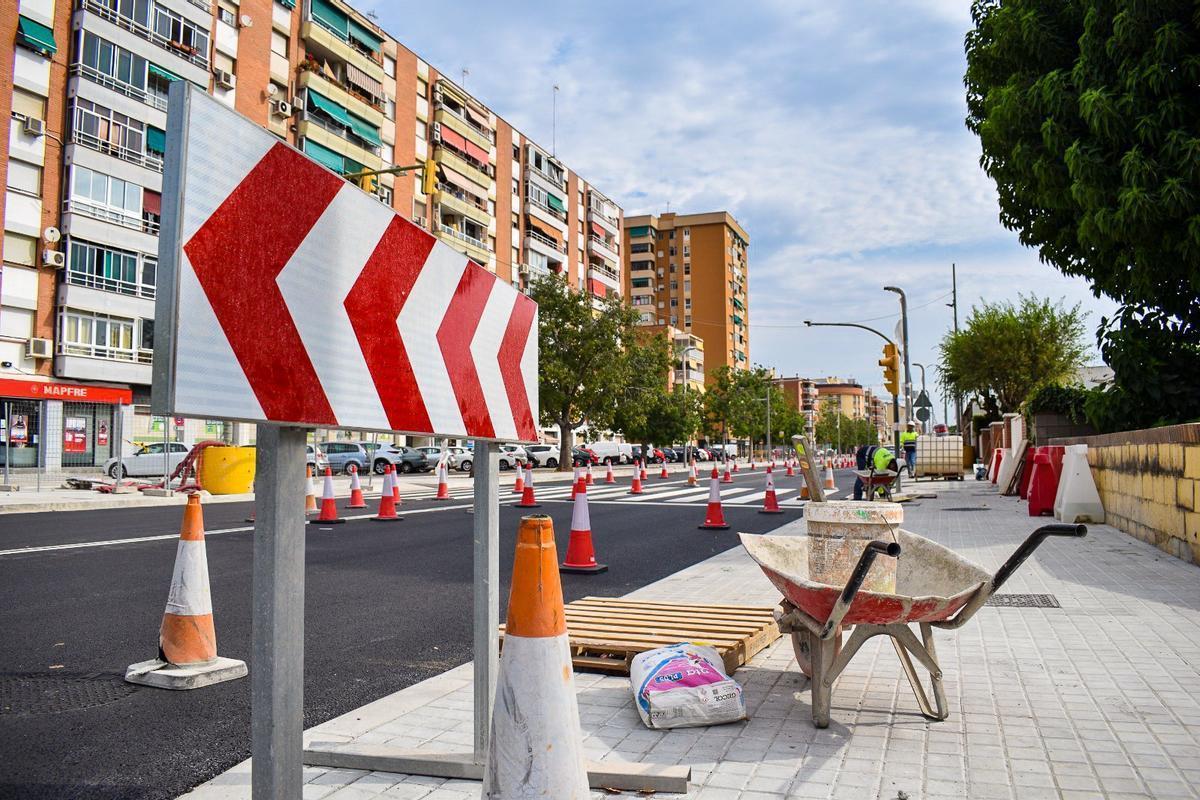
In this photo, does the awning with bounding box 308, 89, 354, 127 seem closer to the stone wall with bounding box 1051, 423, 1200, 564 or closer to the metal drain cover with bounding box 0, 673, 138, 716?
the stone wall with bounding box 1051, 423, 1200, 564

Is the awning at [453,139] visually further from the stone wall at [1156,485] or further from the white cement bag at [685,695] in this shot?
the white cement bag at [685,695]

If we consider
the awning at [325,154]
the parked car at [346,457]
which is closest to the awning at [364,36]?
the awning at [325,154]

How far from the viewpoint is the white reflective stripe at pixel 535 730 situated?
2164mm

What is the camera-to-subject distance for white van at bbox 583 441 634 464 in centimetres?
6234

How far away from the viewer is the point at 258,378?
1.96m

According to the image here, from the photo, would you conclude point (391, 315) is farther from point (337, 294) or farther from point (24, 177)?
point (24, 177)

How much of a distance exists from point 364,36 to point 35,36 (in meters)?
19.4

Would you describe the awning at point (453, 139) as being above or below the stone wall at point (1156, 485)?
above

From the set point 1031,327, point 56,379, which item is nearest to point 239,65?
point 56,379

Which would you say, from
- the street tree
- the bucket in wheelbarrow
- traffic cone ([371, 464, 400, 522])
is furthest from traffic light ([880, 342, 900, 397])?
the bucket in wheelbarrow

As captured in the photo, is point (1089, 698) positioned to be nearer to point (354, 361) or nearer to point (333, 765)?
point (333, 765)

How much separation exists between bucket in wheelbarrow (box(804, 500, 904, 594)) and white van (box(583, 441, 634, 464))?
187 ft

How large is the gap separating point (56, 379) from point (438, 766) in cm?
3634

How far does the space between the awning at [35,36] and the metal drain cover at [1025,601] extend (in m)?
38.4
